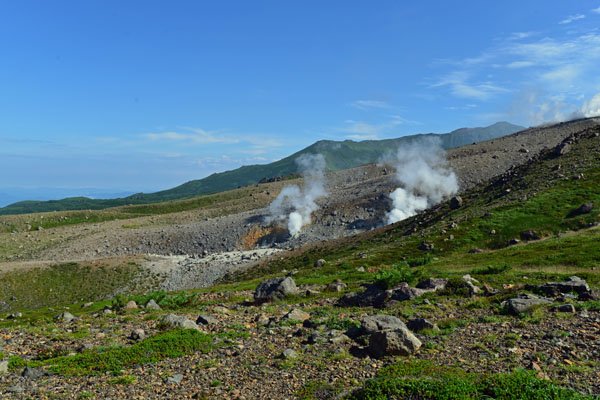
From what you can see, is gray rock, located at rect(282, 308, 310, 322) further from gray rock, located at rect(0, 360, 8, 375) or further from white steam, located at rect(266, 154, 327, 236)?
white steam, located at rect(266, 154, 327, 236)

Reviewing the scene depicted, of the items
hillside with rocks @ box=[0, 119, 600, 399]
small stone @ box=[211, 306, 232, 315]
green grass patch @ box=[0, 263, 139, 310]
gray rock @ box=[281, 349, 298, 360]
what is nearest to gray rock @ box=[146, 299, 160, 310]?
hillside with rocks @ box=[0, 119, 600, 399]

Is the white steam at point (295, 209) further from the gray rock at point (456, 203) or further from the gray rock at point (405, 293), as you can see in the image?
the gray rock at point (405, 293)

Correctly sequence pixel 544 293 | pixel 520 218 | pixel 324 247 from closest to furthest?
pixel 544 293
pixel 520 218
pixel 324 247

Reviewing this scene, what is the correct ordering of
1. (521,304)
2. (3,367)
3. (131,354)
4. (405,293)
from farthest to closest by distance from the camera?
(405,293), (521,304), (131,354), (3,367)

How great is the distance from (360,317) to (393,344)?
679 centimetres

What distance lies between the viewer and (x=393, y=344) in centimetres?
1817

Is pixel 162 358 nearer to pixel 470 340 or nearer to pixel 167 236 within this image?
pixel 470 340

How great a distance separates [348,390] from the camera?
49.3 ft

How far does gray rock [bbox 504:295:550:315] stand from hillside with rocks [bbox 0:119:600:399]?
0.10 meters

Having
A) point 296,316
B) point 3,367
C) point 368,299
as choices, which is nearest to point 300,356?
point 296,316

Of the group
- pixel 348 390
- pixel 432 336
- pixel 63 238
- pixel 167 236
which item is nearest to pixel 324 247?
pixel 167 236

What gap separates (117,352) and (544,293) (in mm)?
24991

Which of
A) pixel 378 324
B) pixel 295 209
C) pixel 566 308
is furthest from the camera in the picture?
Result: pixel 295 209

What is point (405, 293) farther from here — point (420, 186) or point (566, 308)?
point (420, 186)
